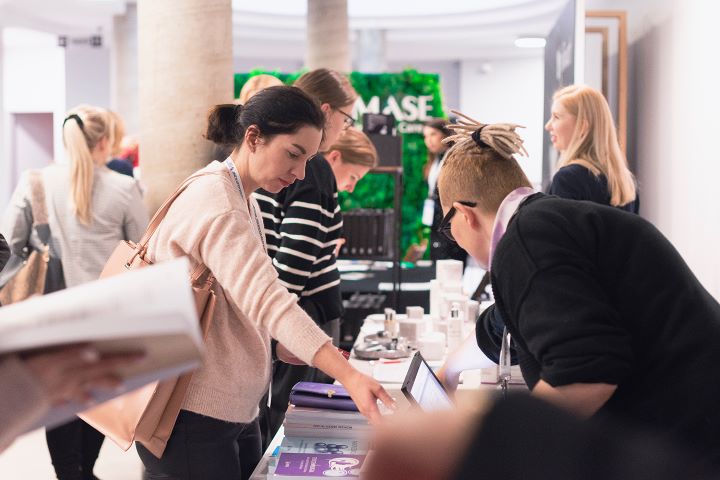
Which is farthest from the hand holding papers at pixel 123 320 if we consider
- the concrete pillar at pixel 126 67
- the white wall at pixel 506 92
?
the white wall at pixel 506 92

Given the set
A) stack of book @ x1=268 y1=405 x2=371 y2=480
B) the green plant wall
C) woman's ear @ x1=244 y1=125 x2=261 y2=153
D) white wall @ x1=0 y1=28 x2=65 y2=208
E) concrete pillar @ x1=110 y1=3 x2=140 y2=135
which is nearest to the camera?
stack of book @ x1=268 y1=405 x2=371 y2=480

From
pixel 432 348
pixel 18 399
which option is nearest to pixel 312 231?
pixel 432 348

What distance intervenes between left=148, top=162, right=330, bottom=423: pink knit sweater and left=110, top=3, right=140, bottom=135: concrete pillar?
35.0ft

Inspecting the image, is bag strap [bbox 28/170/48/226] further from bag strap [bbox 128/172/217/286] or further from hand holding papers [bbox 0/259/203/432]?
hand holding papers [bbox 0/259/203/432]

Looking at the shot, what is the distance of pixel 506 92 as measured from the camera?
59.2 feet

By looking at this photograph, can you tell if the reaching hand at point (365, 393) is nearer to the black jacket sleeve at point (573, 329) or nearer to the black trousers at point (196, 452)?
the black trousers at point (196, 452)

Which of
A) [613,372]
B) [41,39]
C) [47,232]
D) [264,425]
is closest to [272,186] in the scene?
[613,372]

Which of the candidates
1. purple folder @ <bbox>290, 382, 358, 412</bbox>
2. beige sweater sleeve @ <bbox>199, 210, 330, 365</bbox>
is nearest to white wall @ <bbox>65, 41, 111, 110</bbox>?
purple folder @ <bbox>290, 382, 358, 412</bbox>

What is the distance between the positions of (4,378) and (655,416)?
3.27ft

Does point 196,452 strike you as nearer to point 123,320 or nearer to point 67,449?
point 123,320

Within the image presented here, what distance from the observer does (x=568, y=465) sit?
0.69 meters

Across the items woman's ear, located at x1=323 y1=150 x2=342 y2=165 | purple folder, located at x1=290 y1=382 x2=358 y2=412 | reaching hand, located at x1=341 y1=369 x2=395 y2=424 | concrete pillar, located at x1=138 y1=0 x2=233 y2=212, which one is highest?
concrete pillar, located at x1=138 y1=0 x2=233 y2=212

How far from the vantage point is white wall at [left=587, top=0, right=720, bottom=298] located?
3.86 meters

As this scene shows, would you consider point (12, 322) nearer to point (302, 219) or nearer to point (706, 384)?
point (706, 384)
